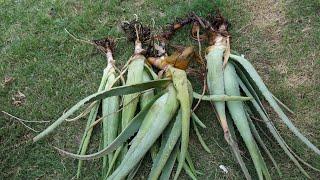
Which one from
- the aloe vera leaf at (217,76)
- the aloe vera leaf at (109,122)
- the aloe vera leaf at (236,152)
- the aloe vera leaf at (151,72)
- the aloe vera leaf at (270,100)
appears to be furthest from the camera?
the aloe vera leaf at (151,72)

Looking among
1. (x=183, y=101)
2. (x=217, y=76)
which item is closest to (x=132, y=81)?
(x=183, y=101)

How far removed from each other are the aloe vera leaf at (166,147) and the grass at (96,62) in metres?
0.26

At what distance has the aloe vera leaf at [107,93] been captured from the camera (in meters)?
3.30

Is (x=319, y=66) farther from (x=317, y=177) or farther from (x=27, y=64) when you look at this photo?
(x=27, y=64)

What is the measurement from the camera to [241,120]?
352 centimetres

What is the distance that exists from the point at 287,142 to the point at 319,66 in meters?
0.79

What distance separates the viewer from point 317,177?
348 cm

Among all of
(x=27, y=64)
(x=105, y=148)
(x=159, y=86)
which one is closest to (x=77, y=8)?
(x=27, y=64)

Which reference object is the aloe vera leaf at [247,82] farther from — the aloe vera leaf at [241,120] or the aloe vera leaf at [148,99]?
the aloe vera leaf at [148,99]

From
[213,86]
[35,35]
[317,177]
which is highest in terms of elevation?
[35,35]

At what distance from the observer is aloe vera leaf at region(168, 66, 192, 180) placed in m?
3.37

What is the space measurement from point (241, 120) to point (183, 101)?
1.29ft

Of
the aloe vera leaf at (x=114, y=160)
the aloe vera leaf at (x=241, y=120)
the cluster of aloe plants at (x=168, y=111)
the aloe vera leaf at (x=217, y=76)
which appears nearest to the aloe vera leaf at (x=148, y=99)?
the cluster of aloe plants at (x=168, y=111)

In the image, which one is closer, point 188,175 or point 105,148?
point 105,148
